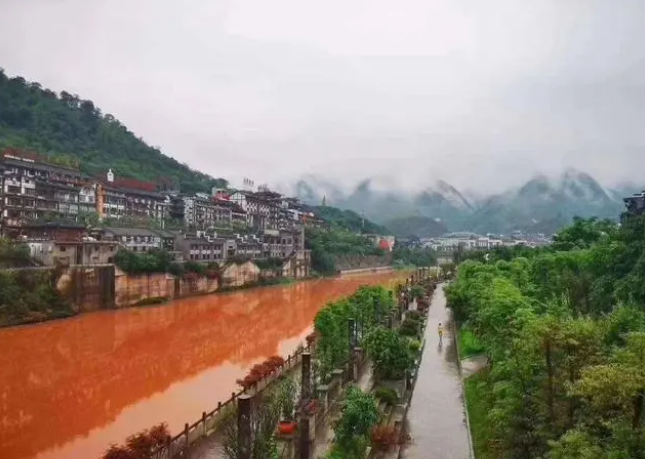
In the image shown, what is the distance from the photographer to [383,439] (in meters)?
12.7

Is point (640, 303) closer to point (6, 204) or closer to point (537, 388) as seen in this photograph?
point (537, 388)

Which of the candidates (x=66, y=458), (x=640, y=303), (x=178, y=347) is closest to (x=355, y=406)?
(x=66, y=458)

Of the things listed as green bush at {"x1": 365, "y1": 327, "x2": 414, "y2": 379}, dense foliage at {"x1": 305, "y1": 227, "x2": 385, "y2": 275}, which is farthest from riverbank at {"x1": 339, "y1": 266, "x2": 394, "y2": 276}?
green bush at {"x1": 365, "y1": 327, "x2": 414, "y2": 379}

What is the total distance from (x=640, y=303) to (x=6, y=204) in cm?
4192

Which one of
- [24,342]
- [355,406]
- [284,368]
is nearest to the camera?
[355,406]

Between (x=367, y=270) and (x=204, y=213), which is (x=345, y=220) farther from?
(x=204, y=213)

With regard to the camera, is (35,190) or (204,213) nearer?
(35,190)

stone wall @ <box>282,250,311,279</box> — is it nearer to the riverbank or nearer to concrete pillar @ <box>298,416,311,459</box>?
the riverbank

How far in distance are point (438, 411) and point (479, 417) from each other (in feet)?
4.58

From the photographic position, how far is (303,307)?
44.8 meters

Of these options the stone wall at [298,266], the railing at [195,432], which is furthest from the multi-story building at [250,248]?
the railing at [195,432]

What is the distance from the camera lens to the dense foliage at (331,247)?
7369cm

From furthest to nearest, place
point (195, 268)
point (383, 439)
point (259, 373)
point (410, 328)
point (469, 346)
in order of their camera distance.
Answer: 1. point (195, 268)
2. point (410, 328)
3. point (469, 346)
4. point (259, 373)
5. point (383, 439)

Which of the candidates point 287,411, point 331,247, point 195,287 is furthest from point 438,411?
point 331,247
